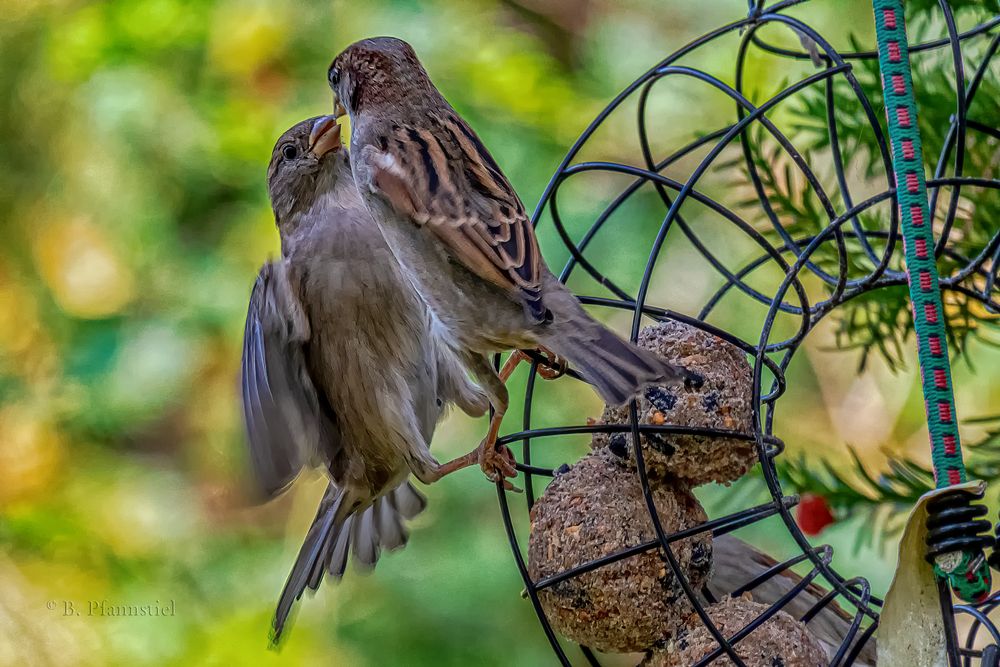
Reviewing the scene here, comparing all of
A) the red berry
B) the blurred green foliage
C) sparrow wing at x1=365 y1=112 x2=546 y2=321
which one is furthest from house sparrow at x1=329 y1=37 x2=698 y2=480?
the blurred green foliage

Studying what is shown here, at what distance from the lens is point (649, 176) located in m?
1.16

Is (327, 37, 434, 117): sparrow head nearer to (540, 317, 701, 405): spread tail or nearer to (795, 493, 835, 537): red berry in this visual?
(540, 317, 701, 405): spread tail

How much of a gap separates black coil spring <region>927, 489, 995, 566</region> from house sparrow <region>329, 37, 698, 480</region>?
1.25ft

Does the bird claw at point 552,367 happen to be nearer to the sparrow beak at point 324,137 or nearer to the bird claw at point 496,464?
the bird claw at point 496,464

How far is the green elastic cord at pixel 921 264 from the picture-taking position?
970 millimetres

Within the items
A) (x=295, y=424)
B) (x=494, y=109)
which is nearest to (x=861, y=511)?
(x=295, y=424)

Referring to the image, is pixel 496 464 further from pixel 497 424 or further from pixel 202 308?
pixel 202 308

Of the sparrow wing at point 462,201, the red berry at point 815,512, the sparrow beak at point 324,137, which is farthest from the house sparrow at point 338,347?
the red berry at point 815,512

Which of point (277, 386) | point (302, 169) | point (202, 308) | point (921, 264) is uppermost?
point (921, 264)

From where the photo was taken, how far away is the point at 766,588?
1.43m

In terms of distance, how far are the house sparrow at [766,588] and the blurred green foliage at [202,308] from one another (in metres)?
0.67

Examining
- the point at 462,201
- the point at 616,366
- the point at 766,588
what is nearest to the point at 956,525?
the point at 616,366

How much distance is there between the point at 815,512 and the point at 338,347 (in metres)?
0.69

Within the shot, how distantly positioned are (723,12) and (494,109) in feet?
1.71
